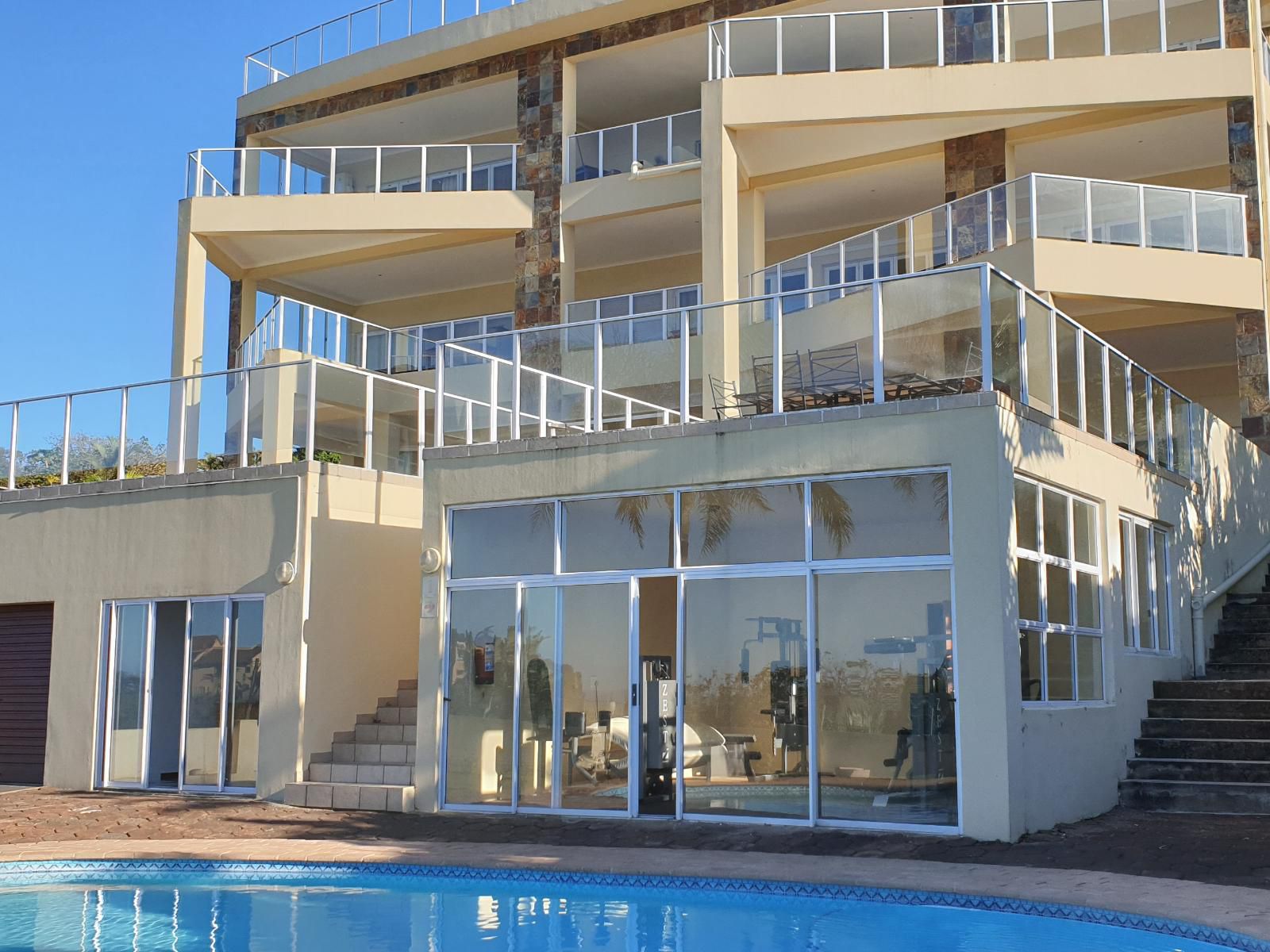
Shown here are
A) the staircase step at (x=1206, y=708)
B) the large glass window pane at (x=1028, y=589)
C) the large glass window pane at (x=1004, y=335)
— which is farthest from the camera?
the staircase step at (x=1206, y=708)

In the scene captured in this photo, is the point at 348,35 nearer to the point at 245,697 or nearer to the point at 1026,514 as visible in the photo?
the point at 245,697

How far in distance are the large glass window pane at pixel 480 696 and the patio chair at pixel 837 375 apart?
3.58m

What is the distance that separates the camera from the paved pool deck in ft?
28.7

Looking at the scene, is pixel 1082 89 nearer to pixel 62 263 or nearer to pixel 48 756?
pixel 48 756

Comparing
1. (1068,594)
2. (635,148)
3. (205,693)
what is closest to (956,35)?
(635,148)

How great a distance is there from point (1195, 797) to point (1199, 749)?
852 millimetres

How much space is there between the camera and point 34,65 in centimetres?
5719

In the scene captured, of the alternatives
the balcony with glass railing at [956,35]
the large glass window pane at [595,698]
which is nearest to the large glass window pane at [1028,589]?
the large glass window pane at [595,698]

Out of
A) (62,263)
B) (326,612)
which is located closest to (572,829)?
(326,612)

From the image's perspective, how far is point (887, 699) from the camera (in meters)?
11.1

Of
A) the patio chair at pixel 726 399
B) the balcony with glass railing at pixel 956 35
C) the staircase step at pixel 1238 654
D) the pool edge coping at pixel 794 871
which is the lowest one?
the pool edge coping at pixel 794 871

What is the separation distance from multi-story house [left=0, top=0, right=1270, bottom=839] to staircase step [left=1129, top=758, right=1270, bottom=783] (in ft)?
0.13

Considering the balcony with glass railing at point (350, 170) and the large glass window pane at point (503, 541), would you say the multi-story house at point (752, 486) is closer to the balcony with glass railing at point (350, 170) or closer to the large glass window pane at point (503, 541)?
the large glass window pane at point (503, 541)

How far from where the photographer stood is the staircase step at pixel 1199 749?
1298 centimetres
